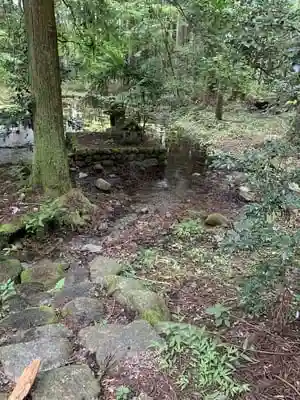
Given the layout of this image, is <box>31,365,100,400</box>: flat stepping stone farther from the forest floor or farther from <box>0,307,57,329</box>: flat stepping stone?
<box>0,307,57,329</box>: flat stepping stone

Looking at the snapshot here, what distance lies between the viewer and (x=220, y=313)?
248 cm

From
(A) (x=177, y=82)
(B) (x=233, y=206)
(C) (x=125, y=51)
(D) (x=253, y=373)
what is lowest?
(B) (x=233, y=206)

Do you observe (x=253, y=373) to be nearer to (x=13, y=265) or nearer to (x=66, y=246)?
(x=13, y=265)

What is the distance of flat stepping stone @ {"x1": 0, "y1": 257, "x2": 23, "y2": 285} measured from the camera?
3.02 m

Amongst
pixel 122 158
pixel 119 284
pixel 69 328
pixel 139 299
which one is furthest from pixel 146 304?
pixel 122 158

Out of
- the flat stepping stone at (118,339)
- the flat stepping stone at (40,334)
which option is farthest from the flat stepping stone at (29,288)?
the flat stepping stone at (118,339)

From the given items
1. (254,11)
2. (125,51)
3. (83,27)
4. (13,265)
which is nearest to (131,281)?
(13,265)

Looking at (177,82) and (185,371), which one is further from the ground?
(177,82)

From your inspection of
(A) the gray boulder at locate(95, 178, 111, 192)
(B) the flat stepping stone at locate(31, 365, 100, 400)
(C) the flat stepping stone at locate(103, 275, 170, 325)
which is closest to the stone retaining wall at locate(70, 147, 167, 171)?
(A) the gray boulder at locate(95, 178, 111, 192)

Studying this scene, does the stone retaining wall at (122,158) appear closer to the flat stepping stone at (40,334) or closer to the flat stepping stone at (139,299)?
the flat stepping stone at (139,299)

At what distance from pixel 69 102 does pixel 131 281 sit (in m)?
10.4

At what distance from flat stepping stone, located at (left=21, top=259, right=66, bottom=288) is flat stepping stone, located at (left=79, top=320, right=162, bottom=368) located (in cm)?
95

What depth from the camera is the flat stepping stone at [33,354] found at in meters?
1.84

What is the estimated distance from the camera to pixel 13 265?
321cm
